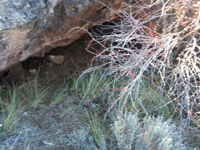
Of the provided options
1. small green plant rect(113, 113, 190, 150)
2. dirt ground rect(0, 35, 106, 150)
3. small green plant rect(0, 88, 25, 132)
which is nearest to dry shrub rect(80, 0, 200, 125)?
small green plant rect(113, 113, 190, 150)

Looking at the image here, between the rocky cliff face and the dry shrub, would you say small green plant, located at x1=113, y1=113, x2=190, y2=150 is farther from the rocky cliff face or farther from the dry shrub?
the rocky cliff face

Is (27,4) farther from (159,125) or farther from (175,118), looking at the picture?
(175,118)

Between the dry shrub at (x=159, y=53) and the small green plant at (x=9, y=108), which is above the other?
the dry shrub at (x=159, y=53)

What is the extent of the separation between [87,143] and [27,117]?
0.91 metres

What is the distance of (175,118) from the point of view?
3.32 meters

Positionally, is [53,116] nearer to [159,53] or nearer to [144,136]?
[144,136]

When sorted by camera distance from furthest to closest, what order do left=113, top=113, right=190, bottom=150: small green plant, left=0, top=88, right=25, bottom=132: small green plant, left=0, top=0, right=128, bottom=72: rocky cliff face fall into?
left=0, top=88, right=25, bottom=132: small green plant < left=0, top=0, right=128, bottom=72: rocky cliff face < left=113, top=113, right=190, bottom=150: small green plant

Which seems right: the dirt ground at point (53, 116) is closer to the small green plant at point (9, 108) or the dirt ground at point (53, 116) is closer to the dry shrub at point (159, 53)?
the small green plant at point (9, 108)

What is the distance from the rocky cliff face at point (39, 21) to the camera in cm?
254

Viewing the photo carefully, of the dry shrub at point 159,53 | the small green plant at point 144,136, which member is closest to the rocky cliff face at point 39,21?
the dry shrub at point 159,53

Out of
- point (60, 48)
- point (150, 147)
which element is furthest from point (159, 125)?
point (60, 48)

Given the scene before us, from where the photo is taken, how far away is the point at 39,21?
9.23 ft

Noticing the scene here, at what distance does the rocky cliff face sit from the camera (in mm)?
2537

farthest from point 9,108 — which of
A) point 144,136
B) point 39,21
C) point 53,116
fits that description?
point 144,136
